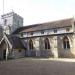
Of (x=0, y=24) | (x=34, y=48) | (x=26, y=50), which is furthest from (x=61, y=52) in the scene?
(x=0, y=24)

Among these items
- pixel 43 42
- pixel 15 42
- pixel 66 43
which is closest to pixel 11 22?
pixel 15 42

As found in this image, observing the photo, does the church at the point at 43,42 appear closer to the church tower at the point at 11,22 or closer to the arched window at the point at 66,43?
the arched window at the point at 66,43

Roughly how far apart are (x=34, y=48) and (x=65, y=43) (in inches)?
327

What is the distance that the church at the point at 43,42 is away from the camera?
3112 centimetres

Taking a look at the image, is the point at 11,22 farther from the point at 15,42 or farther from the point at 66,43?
the point at 66,43

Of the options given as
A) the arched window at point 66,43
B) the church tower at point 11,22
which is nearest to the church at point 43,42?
the arched window at point 66,43

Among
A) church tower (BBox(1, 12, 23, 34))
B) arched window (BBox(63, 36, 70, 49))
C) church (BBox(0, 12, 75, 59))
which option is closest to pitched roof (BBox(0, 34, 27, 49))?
church (BBox(0, 12, 75, 59))

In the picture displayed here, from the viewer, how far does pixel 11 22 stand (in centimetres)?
4369

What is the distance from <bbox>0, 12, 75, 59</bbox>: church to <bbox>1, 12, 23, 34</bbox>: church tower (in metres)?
5.23

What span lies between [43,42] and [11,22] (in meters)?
15.1

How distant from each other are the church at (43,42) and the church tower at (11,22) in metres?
5.23

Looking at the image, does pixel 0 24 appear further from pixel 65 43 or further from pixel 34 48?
pixel 65 43

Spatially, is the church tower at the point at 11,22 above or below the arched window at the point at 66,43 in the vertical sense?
above

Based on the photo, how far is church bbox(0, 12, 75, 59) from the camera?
102ft
